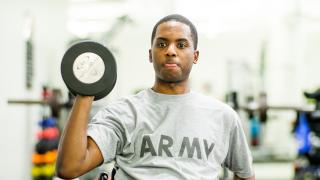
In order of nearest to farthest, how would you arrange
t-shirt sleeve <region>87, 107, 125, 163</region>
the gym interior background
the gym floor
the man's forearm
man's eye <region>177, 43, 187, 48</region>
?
the man's forearm < t-shirt sleeve <region>87, 107, 125, 163</region> < man's eye <region>177, 43, 187, 48</region> < the gym floor < the gym interior background

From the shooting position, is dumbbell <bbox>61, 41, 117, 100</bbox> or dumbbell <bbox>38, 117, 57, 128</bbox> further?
dumbbell <bbox>38, 117, 57, 128</bbox>

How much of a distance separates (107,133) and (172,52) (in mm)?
371

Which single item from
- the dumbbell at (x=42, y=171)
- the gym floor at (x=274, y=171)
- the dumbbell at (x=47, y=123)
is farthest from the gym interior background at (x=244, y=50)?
the dumbbell at (x=42, y=171)

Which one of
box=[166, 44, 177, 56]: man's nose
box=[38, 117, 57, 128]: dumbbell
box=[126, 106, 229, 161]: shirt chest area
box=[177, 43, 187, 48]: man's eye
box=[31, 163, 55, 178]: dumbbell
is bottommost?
box=[31, 163, 55, 178]: dumbbell

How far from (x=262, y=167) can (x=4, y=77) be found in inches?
157

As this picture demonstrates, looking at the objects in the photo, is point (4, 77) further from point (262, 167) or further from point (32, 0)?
point (262, 167)

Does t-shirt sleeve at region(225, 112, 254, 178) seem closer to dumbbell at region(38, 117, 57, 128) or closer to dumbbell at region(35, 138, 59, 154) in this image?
dumbbell at region(35, 138, 59, 154)

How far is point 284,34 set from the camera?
666 cm

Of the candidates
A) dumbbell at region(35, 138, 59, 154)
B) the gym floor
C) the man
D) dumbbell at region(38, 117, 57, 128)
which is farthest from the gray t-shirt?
the gym floor

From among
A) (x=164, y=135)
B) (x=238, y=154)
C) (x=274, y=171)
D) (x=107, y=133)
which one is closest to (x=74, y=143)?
(x=107, y=133)

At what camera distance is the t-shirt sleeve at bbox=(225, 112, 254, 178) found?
1548 mm

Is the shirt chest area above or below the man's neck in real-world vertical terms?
below

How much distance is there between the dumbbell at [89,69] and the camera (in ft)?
4.13

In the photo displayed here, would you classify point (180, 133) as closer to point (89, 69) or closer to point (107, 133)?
point (107, 133)
